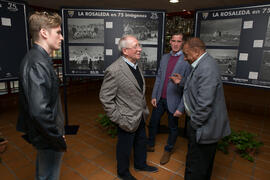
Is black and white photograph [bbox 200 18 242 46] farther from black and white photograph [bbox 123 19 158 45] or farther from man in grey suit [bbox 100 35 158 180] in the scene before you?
man in grey suit [bbox 100 35 158 180]

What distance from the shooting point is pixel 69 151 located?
291 centimetres

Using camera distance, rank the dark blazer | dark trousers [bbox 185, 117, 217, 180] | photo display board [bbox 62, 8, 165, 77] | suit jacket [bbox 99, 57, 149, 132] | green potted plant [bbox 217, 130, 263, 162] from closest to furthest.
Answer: the dark blazer
dark trousers [bbox 185, 117, 217, 180]
suit jacket [bbox 99, 57, 149, 132]
green potted plant [bbox 217, 130, 263, 162]
photo display board [bbox 62, 8, 165, 77]

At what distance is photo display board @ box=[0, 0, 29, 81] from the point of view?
9.12ft

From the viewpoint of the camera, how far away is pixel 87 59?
3.38 metres

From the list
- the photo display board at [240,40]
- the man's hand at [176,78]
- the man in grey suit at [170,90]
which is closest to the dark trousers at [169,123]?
the man in grey suit at [170,90]

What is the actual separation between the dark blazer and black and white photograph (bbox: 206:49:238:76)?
263cm

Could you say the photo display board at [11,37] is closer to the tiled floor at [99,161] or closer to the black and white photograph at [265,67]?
the tiled floor at [99,161]

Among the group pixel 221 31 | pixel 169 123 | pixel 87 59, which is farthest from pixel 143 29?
pixel 169 123

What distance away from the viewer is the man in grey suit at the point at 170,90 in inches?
101

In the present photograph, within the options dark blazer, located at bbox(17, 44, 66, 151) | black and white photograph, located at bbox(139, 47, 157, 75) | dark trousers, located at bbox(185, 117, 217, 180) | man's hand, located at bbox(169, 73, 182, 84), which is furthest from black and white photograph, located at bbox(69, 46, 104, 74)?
dark trousers, located at bbox(185, 117, 217, 180)

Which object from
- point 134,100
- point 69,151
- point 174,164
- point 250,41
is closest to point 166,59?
point 134,100

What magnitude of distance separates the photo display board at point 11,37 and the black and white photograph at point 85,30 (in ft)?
2.34

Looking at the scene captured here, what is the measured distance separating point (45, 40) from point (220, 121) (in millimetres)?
1572

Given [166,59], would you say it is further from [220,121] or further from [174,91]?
[220,121]
